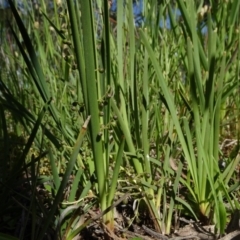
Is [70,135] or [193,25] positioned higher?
[193,25]

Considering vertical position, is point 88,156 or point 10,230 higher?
point 88,156

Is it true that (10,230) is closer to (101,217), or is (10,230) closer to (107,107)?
(101,217)

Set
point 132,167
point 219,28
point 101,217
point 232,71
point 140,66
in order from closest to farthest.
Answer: point 101,217
point 132,167
point 140,66
point 219,28
point 232,71

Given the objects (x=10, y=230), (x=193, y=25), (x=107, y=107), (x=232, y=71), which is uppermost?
(x=232, y=71)

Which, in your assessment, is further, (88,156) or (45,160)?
(45,160)

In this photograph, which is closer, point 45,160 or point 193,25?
point 193,25

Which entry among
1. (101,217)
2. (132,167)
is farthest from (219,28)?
(101,217)

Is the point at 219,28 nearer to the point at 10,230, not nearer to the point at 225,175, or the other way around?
the point at 225,175

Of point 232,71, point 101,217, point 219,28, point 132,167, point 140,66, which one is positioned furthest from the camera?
point 232,71

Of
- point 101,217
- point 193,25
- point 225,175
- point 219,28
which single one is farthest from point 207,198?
point 219,28
